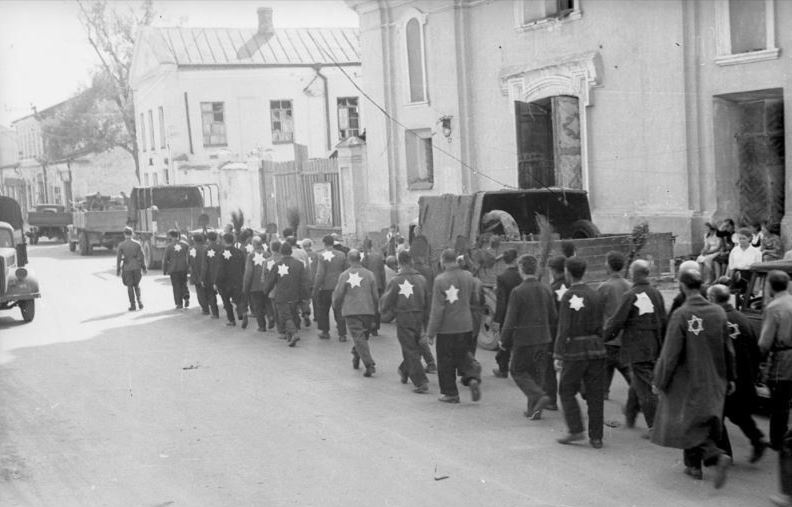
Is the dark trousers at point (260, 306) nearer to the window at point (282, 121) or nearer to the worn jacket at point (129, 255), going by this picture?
the worn jacket at point (129, 255)

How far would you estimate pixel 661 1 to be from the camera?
19.0 m

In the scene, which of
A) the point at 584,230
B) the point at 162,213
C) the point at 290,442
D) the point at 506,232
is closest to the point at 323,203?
the point at 162,213

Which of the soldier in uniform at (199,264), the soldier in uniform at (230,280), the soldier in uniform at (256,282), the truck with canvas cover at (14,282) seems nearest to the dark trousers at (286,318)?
the soldier in uniform at (256,282)

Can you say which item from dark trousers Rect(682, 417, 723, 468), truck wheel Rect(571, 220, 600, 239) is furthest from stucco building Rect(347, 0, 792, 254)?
dark trousers Rect(682, 417, 723, 468)

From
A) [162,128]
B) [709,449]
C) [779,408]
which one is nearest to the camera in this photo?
[709,449]

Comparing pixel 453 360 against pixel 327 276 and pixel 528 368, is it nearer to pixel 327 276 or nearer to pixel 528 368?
pixel 528 368

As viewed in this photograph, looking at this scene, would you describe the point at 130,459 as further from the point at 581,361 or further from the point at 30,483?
the point at 581,361

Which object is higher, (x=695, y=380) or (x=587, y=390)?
(x=695, y=380)

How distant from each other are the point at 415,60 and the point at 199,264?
10.6m

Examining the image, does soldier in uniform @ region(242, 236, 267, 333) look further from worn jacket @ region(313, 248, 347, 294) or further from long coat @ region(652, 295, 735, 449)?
long coat @ region(652, 295, 735, 449)

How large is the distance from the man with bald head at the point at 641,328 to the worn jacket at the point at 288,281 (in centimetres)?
694

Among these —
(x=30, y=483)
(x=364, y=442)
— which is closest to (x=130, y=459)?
(x=30, y=483)

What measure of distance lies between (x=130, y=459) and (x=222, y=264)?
8637mm

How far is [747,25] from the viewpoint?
1767 centimetres
